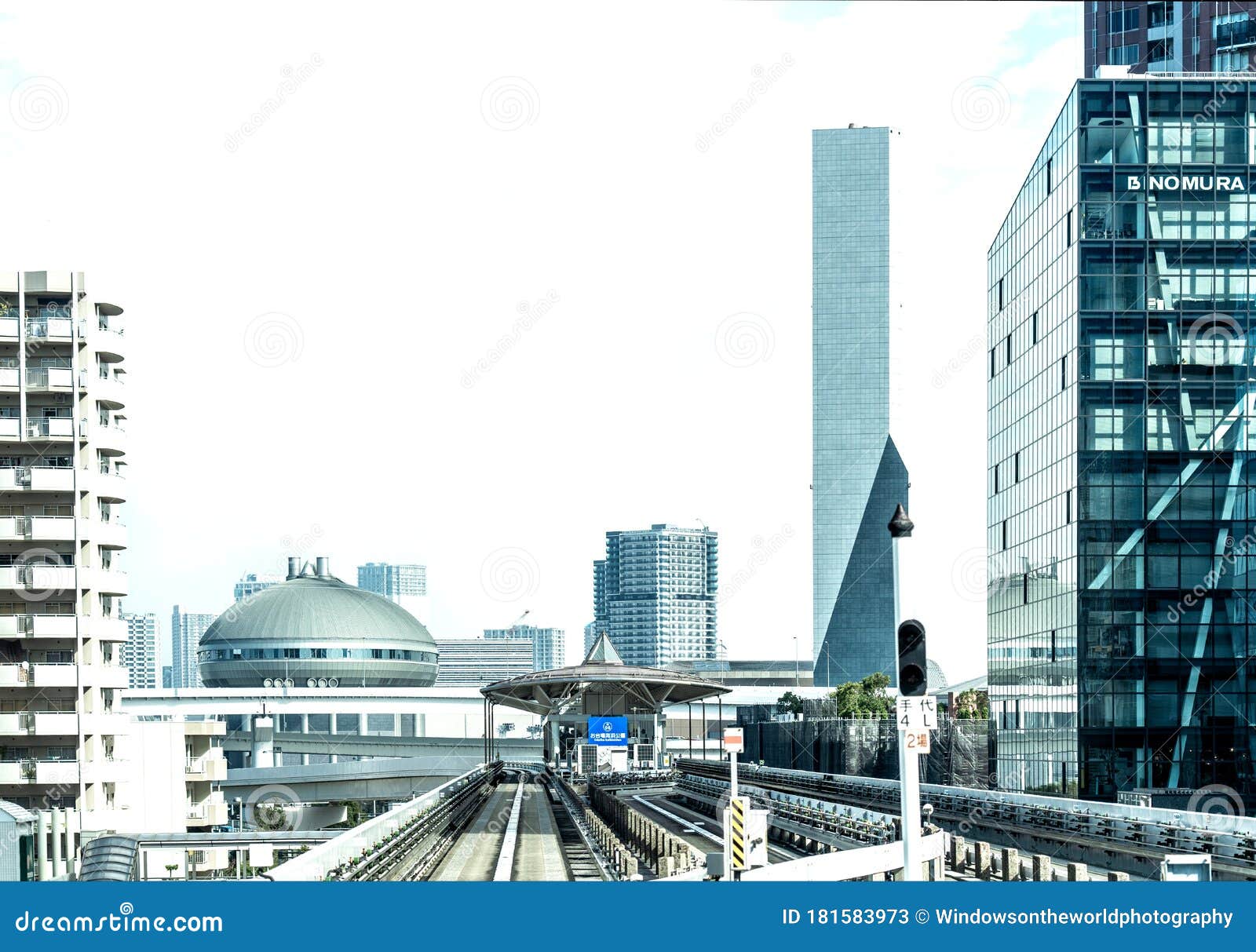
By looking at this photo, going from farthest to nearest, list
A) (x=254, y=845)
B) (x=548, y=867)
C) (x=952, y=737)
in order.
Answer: (x=952, y=737) → (x=254, y=845) → (x=548, y=867)

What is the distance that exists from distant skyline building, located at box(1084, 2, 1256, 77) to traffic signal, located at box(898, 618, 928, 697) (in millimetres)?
124109

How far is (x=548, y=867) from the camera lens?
4934 centimetres

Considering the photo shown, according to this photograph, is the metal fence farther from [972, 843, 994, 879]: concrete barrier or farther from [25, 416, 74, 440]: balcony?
[25, 416, 74, 440]: balcony

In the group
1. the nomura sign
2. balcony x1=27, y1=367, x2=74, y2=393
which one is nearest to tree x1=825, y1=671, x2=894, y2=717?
the nomura sign

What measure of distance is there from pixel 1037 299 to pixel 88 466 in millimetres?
54467

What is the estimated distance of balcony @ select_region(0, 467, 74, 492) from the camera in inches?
3223

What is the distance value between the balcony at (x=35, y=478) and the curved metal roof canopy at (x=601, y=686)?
2414 inches

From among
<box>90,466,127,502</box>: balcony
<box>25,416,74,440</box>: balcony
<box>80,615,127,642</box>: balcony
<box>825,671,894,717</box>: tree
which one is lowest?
<box>825,671,894,717</box>: tree

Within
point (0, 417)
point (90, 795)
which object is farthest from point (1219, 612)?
point (0, 417)

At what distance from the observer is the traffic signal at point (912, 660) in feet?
77.5

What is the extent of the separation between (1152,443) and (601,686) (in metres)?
74.3

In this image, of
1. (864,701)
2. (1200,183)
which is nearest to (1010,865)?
(1200,183)

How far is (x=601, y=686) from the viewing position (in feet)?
484
